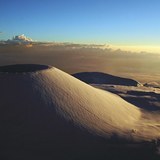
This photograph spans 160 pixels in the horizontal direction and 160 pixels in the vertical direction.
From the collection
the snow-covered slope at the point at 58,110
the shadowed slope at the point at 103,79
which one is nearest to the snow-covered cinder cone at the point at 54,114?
the snow-covered slope at the point at 58,110

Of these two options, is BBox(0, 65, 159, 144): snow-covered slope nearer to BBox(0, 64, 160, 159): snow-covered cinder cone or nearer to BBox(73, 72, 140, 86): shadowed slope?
BBox(0, 64, 160, 159): snow-covered cinder cone

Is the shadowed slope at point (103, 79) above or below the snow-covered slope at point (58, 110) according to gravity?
below

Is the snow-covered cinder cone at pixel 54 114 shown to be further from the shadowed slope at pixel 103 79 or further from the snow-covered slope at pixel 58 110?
the shadowed slope at pixel 103 79

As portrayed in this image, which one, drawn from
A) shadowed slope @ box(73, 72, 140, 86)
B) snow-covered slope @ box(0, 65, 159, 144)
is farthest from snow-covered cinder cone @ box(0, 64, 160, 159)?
shadowed slope @ box(73, 72, 140, 86)

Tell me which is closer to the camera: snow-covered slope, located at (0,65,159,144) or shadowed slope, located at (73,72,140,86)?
snow-covered slope, located at (0,65,159,144)

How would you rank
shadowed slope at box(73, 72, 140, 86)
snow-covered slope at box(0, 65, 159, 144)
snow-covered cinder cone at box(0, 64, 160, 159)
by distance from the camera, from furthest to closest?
shadowed slope at box(73, 72, 140, 86) → snow-covered slope at box(0, 65, 159, 144) → snow-covered cinder cone at box(0, 64, 160, 159)

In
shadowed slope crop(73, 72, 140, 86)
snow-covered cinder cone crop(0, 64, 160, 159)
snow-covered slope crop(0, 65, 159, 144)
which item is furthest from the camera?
shadowed slope crop(73, 72, 140, 86)

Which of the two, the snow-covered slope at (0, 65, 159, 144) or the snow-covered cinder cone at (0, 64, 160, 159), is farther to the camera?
the snow-covered slope at (0, 65, 159, 144)

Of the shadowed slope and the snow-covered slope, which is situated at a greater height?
the snow-covered slope

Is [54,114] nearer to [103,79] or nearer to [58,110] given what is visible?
[58,110]
